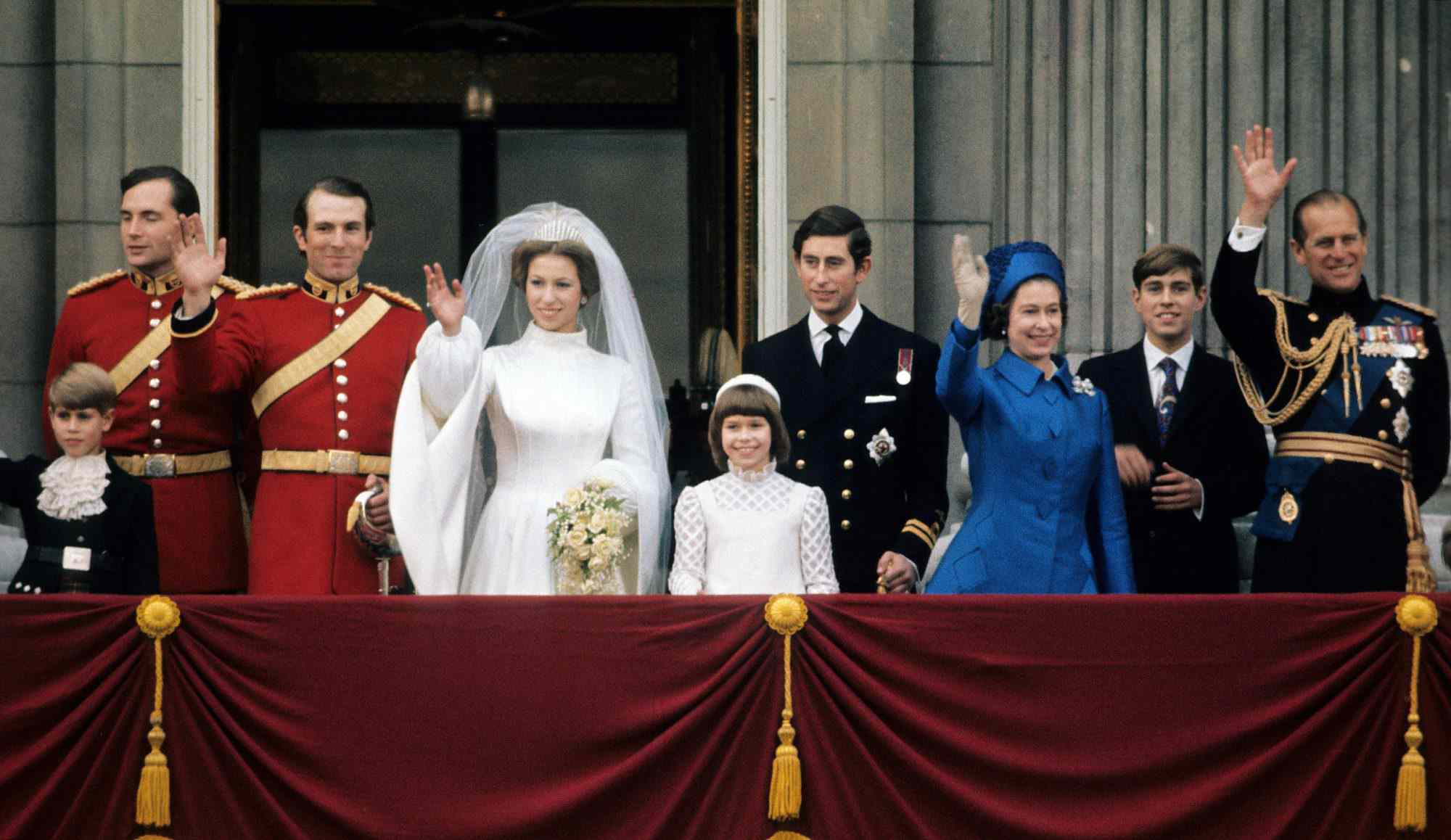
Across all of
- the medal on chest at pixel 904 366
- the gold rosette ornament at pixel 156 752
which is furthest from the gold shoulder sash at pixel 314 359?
the medal on chest at pixel 904 366

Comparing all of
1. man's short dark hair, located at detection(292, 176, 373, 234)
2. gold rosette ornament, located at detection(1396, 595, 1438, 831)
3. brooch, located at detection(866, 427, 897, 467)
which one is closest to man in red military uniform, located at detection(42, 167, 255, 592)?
man's short dark hair, located at detection(292, 176, 373, 234)

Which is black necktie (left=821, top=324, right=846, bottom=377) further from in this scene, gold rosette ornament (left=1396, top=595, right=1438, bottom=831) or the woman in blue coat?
gold rosette ornament (left=1396, top=595, right=1438, bottom=831)

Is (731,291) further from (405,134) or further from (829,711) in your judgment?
(829,711)

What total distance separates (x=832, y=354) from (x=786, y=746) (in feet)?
5.00

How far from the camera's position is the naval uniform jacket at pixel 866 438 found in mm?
6367

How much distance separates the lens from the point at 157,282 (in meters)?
6.72

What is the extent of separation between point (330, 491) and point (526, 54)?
6819 millimetres

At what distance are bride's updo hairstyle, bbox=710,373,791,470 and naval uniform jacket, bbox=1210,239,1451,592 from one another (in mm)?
1374

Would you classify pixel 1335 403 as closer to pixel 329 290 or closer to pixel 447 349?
pixel 447 349

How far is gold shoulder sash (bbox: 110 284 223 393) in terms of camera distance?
6.55 m

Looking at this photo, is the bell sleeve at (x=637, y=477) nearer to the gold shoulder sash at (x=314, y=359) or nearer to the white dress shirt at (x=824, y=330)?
the white dress shirt at (x=824, y=330)

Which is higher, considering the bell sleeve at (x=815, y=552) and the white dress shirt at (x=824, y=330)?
the white dress shirt at (x=824, y=330)

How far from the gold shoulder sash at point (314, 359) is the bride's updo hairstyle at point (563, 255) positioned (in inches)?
19.0

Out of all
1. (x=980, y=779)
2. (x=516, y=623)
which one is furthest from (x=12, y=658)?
(x=980, y=779)
